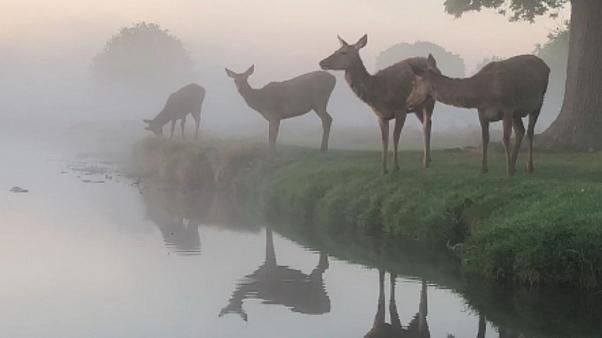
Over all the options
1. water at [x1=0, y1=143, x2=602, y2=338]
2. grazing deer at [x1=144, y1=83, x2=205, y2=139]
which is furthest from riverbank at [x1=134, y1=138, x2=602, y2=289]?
grazing deer at [x1=144, y1=83, x2=205, y2=139]

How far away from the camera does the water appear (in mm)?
10438

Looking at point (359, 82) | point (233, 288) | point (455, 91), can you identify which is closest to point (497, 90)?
point (455, 91)

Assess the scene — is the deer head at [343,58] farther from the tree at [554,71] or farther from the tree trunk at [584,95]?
the tree at [554,71]

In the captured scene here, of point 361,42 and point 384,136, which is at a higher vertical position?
point 361,42

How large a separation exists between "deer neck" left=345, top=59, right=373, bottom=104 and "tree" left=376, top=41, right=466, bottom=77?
158 meters

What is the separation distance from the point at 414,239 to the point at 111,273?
6.24 meters

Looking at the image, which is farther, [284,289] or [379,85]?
[379,85]

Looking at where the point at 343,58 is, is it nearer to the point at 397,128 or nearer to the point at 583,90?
the point at 397,128

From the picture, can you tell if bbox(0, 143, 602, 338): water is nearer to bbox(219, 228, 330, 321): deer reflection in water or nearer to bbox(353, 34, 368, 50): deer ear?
bbox(219, 228, 330, 321): deer reflection in water

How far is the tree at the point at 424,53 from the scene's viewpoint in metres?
178

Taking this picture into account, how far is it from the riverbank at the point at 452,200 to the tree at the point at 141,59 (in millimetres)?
93890

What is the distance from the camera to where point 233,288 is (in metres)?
12.8


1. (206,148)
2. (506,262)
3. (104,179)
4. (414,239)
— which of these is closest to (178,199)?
(206,148)

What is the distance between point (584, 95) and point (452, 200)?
36.1 feet
